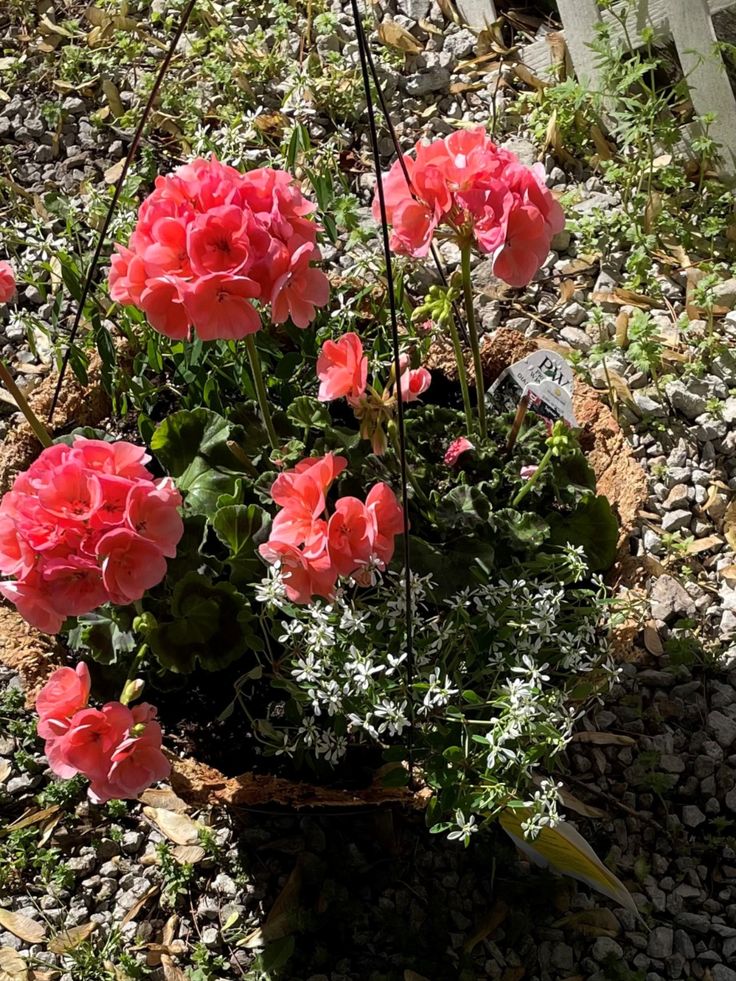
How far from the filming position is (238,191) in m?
1.47

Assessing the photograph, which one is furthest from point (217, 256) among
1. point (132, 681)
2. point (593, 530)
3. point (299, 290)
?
point (593, 530)

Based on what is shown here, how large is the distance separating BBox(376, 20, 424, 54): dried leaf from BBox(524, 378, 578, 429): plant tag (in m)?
1.56

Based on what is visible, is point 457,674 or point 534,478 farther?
point 534,478

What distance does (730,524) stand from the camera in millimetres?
2369

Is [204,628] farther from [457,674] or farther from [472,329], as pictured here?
[472,329]

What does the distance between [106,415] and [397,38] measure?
159cm

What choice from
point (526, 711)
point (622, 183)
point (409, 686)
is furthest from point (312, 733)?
point (622, 183)

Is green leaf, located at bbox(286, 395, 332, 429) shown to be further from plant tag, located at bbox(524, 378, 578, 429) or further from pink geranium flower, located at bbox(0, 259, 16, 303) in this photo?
pink geranium flower, located at bbox(0, 259, 16, 303)

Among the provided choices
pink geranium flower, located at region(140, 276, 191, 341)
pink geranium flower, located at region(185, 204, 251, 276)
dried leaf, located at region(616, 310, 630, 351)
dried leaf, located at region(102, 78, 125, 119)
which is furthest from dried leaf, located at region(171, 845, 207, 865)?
dried leaf, located at region(102, 78, 125, 119)

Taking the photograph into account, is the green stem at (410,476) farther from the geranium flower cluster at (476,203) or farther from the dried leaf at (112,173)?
the dried leaf at (112,173)

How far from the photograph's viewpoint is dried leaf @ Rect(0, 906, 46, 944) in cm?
196

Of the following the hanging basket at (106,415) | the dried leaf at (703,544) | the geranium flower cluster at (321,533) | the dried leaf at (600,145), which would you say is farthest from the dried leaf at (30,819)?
the dried leaf at (600,145)

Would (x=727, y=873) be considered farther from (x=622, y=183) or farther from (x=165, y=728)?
(x=622, y=183)

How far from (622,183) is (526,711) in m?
1.76
